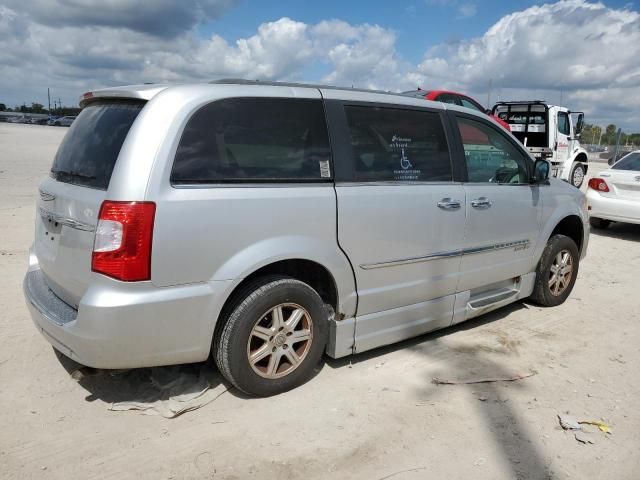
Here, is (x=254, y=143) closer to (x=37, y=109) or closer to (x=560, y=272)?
(x=560, y=272)

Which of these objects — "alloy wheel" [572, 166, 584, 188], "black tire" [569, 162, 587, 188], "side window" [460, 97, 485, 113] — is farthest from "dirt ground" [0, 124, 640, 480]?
"alloy wheel" [572, 166, 584, 188]

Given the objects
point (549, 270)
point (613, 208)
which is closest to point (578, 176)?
point (613, 208)

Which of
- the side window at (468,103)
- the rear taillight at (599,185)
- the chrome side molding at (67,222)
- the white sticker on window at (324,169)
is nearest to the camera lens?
the chrome side molding at (67,222)

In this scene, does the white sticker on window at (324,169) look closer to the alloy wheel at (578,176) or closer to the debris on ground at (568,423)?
the debris on ground at (568,423)

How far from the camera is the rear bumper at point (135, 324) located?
2.68 m

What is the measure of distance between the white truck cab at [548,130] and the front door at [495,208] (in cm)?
1044

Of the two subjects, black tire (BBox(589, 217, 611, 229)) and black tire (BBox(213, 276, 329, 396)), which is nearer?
black tire (BBox(213, 276, 329, 396))

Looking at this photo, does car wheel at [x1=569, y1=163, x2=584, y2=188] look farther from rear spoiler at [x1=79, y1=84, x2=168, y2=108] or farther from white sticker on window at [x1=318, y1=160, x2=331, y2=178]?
rear spoiler at [x1=79, y1=84, x2=168, y2=108]

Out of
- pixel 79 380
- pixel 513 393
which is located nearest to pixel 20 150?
pixel 79 380

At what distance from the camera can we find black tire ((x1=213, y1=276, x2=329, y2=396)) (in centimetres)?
304

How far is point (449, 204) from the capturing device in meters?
3.91

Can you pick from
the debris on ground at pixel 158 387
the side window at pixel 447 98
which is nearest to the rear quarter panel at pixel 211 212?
the debris on ground at pixel 158 387

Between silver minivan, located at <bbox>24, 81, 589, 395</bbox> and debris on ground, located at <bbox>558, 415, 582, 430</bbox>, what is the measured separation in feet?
3.77

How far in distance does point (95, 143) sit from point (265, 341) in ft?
5.04
